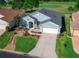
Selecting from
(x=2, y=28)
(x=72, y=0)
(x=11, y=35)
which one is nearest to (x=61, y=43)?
(x=11, y=35)

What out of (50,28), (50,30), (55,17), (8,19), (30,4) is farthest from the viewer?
(30,4)

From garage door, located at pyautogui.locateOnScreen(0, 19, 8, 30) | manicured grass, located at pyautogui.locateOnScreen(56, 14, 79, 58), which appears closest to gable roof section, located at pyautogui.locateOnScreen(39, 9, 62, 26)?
manicured grass, located at pyautogui.locateOnScreen(56, 14, 79, 58)

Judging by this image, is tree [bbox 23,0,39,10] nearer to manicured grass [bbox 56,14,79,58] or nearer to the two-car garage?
the two-car garage

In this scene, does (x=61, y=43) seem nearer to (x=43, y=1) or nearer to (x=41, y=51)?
(x=41, y=51)

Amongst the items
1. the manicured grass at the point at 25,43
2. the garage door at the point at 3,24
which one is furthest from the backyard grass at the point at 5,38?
the garage door at the point at 3,24

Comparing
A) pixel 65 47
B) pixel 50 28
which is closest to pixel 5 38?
pixel 50 28

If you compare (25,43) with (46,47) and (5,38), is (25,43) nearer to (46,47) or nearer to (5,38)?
(46,47)

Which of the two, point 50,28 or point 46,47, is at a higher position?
point 46,47
